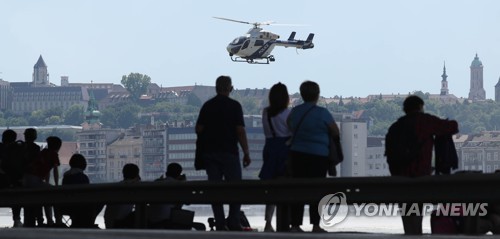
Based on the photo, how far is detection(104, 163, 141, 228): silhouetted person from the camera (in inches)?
531

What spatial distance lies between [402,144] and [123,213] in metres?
3.14

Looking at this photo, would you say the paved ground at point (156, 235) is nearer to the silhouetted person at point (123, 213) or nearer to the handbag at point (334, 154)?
the handbag at point (334, 154)

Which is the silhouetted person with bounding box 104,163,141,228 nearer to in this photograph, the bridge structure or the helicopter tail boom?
Result: the bridge structure

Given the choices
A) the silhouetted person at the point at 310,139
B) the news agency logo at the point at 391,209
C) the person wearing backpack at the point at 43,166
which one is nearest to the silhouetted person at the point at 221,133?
the silhouetted person at the point at 310,139

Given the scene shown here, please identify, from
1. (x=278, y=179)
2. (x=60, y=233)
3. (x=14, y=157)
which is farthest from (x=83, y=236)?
(x=14, y=157)

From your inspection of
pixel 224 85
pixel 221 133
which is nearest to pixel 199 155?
pixel 221 133

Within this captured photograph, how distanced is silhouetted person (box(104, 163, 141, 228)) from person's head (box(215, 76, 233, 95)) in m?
1.21

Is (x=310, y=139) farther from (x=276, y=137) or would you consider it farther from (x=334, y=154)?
(x=276, y=137)

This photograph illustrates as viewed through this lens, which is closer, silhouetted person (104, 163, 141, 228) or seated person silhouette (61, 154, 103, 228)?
silhouetted person (104, 163, 141, 228)

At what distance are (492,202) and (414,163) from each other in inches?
36.4

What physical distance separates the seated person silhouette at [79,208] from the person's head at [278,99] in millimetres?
2016

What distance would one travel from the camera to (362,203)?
11094mm

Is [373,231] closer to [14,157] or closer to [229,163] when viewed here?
[229,163]

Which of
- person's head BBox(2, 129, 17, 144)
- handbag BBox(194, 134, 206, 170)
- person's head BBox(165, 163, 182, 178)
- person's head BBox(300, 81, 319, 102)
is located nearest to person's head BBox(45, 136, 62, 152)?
person's head BBox(2, 129, 17, 144)
